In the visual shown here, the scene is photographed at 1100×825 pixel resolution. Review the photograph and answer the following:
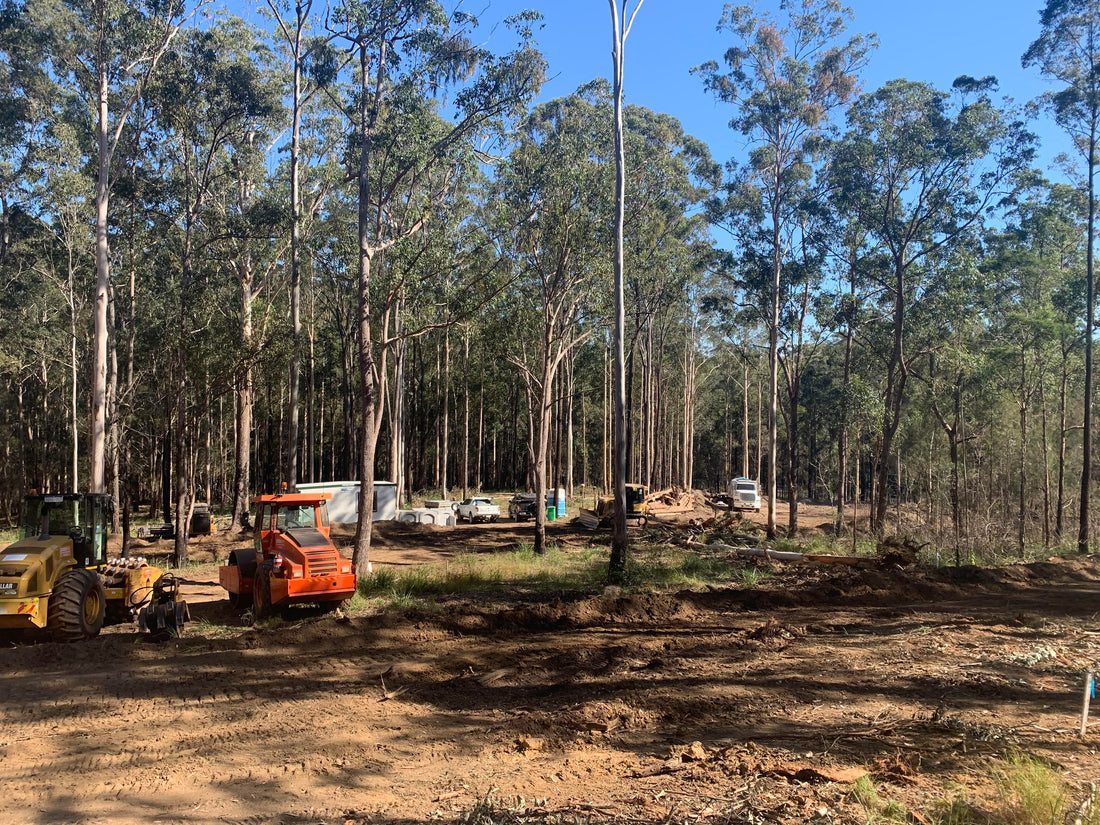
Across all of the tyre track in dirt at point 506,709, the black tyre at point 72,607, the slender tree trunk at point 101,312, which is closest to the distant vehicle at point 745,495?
the tyre track in dirt at point 506,709

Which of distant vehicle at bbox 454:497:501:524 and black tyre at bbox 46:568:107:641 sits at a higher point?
black tyre at bbox 46:568:107:641

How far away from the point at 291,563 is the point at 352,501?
20867 millimetres

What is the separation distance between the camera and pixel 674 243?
31281 millimetres

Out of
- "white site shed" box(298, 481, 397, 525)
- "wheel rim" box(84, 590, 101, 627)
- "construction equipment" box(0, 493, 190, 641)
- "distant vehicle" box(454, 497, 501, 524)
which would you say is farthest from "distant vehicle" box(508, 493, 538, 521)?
"wheel rim" box(84, 590, 101, 627)

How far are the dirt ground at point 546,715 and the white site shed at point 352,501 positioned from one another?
1867 cm

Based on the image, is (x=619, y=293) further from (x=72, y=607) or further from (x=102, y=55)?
(x=102, y=55)

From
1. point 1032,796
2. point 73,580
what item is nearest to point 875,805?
point 1032,796

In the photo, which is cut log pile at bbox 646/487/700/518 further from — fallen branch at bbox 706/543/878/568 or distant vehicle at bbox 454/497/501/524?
fallen branch at bbox 706/543/878/568

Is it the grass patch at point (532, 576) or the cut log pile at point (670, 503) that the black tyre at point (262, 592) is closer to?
the grass patch at point (532, 576)

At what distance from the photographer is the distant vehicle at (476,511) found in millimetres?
36219

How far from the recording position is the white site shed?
31.3 metres

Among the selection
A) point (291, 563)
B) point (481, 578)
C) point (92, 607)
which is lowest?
point (481, 578)

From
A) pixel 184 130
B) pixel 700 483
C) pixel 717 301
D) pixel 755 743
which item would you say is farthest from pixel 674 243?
pixel 700 483

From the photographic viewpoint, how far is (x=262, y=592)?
12211 millimetres
